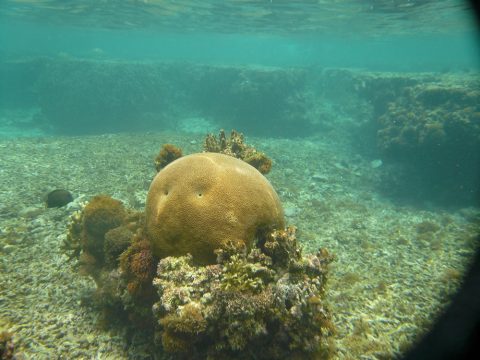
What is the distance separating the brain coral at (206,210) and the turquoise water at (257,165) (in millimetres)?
135

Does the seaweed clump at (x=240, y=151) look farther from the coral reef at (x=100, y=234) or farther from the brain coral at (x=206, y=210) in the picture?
the coral reef at (x=100, y=234)

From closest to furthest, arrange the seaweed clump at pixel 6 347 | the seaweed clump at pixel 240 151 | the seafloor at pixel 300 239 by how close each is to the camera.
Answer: the seaweed clump at pixel 6 347 < the seafloor at pixel 300 239 < the seaweed clump at pixel 240 151

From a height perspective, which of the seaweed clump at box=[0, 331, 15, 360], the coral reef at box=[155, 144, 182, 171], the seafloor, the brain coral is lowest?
the seafloor

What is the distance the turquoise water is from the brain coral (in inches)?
5.3

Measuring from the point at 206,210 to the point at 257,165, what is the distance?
387cm

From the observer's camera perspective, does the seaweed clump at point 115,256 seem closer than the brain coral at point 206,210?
No

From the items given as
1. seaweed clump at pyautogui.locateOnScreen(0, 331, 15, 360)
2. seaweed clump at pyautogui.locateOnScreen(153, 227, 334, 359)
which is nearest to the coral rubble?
seaweed clump at pyautogui.locateOnScreen(153, 227, 334, 359)

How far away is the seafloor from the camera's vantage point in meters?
5.14

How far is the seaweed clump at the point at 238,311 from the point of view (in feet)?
12.9

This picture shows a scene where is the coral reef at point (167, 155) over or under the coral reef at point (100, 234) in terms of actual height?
over

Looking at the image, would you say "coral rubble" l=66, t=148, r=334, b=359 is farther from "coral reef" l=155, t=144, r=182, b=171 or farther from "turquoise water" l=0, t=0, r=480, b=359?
"coral reef" l=155, t=144, r=182, b=171

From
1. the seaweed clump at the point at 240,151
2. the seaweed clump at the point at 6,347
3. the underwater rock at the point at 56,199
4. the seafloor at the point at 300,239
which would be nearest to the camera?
the seaweed clump at the point at 6,347

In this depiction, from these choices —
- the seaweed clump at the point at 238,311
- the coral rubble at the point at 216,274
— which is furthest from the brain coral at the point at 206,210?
the seaweed clump at the point at 238,311

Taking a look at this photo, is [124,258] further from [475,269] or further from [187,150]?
[187,150]
